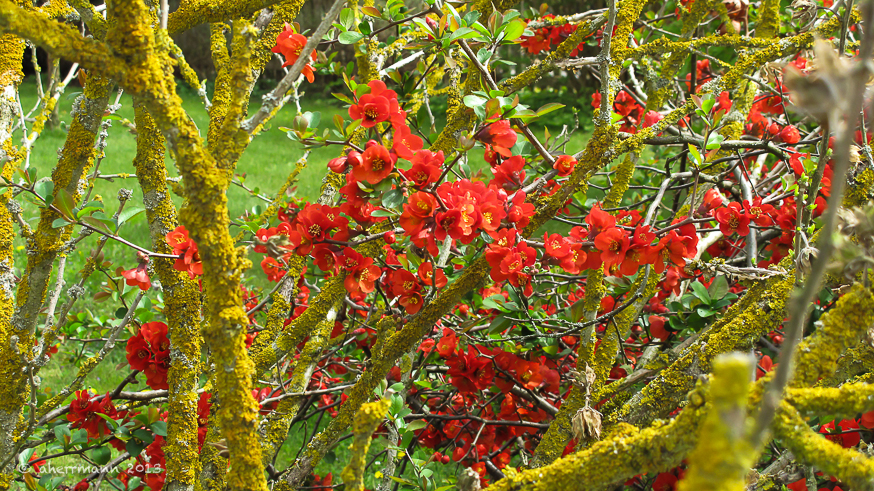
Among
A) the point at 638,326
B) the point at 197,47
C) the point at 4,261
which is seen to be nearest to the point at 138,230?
the point at 4,261

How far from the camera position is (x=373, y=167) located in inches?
40.7

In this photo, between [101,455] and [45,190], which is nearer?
[45,190]

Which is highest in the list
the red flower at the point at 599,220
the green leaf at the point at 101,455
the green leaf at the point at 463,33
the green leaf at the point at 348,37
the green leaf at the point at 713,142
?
the green leaf at the point at 463,33

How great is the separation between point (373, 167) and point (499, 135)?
→ 0.29 meters

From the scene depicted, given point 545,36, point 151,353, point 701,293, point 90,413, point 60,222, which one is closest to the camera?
point 60,222

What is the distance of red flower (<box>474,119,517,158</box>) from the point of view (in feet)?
3.81

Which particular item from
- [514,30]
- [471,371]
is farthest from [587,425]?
[514,30]

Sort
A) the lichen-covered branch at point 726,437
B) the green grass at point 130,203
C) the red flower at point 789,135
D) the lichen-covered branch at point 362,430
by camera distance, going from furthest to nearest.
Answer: the green grass at point 130,203
the red flower at point 789,135
the lichen-covered branch at point 362,430
the lichen-covered branch at point 726,437

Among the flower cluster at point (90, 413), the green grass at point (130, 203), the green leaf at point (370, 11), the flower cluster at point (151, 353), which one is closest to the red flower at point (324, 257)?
the green grass at point (130, 203)

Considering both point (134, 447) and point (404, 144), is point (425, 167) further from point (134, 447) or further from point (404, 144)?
point (134, 447)

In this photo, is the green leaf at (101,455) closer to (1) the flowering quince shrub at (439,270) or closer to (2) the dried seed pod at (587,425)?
(1) the flowering quince shrub at (439,270)

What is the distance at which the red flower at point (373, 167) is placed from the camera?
3.31ft

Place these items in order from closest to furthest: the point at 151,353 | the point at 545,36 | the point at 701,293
Answer: the point at 151,353, the point at 701,293, the point at 545,36

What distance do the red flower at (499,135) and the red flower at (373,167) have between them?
0.25 meters
